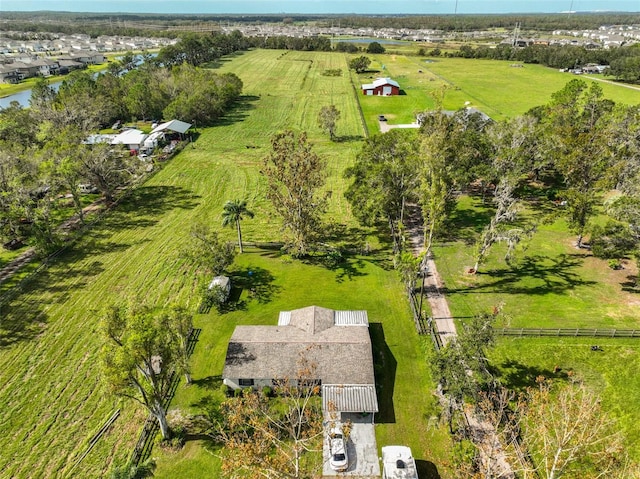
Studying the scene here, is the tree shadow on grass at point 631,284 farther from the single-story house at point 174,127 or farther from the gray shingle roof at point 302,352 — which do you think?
the single-story house at point 174,127

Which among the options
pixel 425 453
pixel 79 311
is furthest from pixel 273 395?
pixel 79 311

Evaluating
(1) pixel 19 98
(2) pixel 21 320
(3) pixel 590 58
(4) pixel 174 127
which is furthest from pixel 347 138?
(3) pixel 590 58

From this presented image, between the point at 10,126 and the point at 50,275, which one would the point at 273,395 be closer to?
the point at 50,275

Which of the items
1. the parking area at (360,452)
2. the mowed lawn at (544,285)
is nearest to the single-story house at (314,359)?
the parking area at (360,452)

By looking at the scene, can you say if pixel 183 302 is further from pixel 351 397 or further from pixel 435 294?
pixel 435 294

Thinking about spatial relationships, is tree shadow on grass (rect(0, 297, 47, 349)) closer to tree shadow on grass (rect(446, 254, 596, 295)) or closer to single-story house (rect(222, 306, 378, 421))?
single-story house (rect(222, 306, 378, 421))

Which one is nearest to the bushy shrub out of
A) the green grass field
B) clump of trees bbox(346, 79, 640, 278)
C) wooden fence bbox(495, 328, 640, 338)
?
clump of trees bbox(346, 79, 640, 278)

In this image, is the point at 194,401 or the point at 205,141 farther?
the point at 205,141
